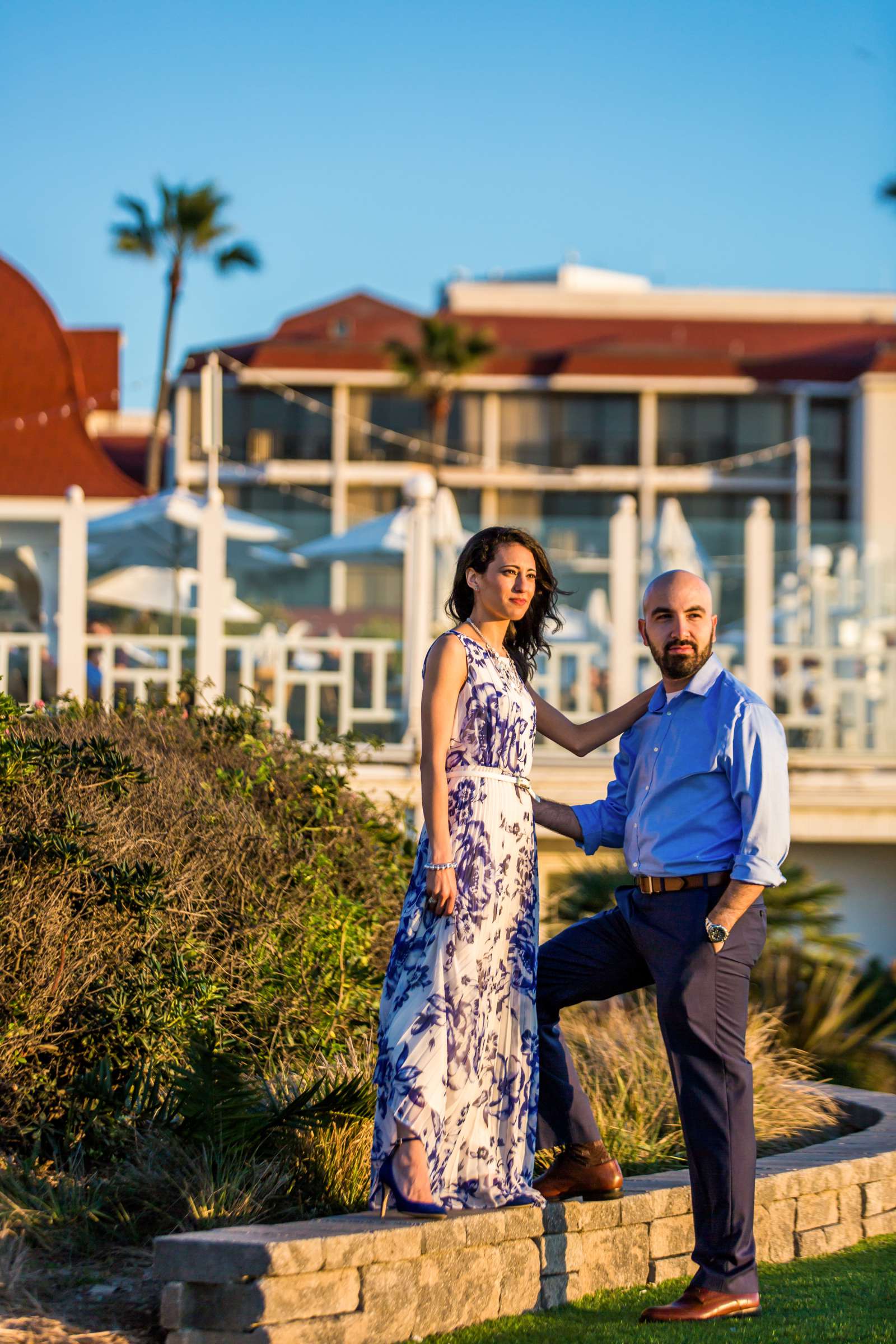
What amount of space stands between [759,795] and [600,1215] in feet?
4.19

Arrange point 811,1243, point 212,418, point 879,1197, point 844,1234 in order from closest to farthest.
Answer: point 811,1243 → point 844,1234 → point 879,1197 → point 212,418

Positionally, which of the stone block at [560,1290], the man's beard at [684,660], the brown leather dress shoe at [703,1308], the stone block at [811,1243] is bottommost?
the stone block at [811,1243]

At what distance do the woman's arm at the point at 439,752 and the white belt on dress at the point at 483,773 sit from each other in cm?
11

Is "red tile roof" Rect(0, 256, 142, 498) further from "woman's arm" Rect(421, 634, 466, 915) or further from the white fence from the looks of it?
"woman's arm" Rect(421, 634, 466, 915)

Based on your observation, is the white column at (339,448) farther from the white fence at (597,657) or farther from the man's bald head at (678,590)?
the man's bald head at (678,590)

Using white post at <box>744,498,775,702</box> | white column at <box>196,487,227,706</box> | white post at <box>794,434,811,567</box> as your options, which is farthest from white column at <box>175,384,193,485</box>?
white column at <box>196,487,227,706</box>

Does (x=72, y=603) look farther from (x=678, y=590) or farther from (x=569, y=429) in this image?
(x=569, y=429)

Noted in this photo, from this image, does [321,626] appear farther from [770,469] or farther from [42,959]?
[770,469]

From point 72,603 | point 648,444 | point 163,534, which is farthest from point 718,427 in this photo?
point 72,603

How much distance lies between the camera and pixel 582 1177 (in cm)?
442

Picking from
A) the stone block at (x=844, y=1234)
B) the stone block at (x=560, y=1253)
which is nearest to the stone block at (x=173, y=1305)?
the stone block at (x=560, y=1253)

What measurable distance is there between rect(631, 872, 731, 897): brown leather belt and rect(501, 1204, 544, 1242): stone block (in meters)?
0.88

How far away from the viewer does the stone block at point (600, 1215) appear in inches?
171

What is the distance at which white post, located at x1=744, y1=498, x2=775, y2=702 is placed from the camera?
37.6 ft
